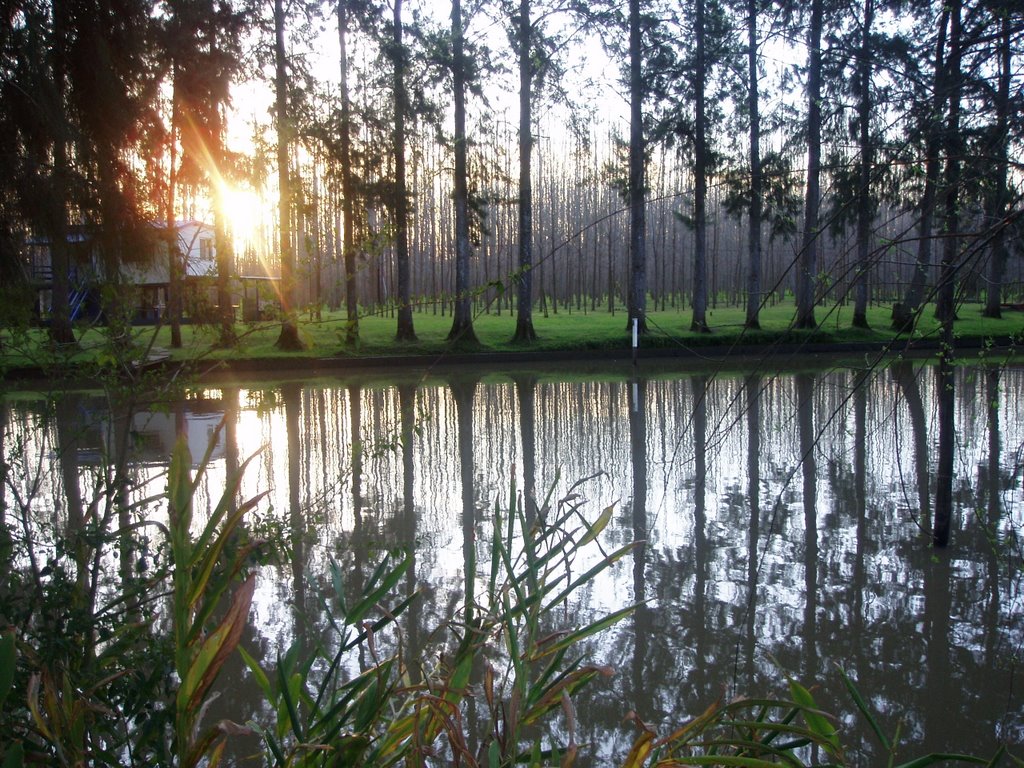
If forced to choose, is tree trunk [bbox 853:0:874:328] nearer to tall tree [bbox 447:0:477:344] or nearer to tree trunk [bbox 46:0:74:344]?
tree trunk [bbox 46:0:74:344]

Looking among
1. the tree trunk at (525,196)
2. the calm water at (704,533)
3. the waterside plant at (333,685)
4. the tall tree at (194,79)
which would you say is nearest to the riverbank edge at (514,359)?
the tree trunk at (525,196)

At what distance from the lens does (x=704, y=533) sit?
225 inches

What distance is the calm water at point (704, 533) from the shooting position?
3439 millimetres

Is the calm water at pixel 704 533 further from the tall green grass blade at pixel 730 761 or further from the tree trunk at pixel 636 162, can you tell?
the tree trunk at pixel 636 162

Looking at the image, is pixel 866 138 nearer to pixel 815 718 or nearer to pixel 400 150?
pixel 815 718

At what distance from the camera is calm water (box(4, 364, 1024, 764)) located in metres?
3.44

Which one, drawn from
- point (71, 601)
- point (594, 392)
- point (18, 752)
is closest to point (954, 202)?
point (71, 601)

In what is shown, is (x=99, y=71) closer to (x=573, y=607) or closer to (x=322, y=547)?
(x=322, y=547)

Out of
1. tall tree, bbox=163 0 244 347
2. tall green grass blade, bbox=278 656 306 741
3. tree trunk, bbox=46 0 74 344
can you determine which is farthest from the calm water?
tall tree, bbox=163 0 244 347

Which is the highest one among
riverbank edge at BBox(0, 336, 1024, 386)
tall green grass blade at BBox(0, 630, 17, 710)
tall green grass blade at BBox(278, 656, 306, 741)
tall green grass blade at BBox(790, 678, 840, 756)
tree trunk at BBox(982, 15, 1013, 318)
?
tree trunk at BBox(982, 15, 1013, 318)

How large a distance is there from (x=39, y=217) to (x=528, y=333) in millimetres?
19260

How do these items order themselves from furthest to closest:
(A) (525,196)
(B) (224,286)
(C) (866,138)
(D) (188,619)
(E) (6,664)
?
(A) (525,196) → (C) (866,138) → (B) (224,286) → (D) (188,619) → (E) (6,664)

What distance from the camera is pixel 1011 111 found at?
8.98ft

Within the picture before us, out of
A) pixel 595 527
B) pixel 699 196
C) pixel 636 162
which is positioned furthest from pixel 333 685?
pixel 699 196
